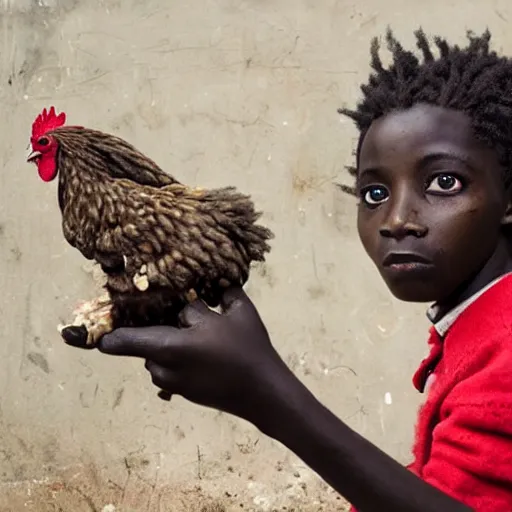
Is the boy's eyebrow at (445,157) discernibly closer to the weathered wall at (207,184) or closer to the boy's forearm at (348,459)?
the boy's forearm at (348,459)

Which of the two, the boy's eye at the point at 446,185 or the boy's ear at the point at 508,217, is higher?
the boy's eye at the point at 446,185

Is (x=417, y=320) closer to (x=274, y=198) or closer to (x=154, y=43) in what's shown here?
(x=274, y=198)

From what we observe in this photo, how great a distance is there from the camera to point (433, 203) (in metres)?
1.00

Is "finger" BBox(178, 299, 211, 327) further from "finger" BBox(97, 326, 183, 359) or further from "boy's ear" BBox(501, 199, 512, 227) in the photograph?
"boy's ear" BBox(501, 199, 512, 227)

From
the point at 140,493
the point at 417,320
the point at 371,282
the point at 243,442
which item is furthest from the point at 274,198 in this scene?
the point at 140,493

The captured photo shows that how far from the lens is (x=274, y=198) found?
270cm

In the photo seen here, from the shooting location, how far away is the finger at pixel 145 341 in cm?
89

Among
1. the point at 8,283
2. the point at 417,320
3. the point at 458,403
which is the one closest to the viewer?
the point at 458,403

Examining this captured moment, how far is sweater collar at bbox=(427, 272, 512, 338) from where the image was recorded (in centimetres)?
106

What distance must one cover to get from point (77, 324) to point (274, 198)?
175cm

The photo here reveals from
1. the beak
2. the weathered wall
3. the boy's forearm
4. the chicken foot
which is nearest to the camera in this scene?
the boy's forearm

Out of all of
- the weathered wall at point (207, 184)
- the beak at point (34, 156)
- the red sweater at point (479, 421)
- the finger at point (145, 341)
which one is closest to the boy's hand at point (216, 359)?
the finger at point (145, 341)

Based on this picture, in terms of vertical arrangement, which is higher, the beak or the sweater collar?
the beak

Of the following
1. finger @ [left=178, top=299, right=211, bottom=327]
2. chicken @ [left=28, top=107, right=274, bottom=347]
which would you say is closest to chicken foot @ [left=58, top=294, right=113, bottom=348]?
chicken @ [left=28, top=107, right=274, bottom=347]
